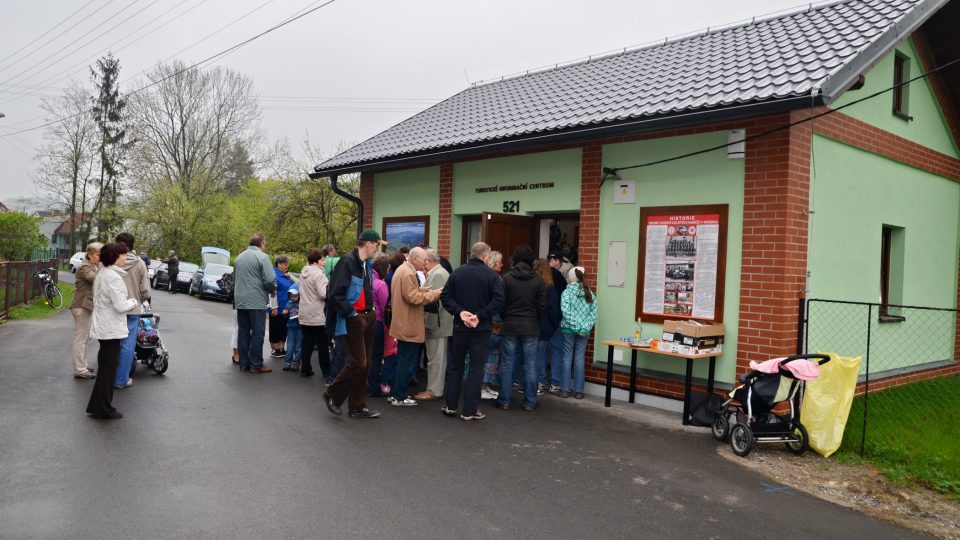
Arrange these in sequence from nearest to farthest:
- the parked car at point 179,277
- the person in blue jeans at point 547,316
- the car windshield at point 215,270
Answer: the person in blue jeans at point 547,316, the car windshield at point 215,270, the parked car at point 179,277

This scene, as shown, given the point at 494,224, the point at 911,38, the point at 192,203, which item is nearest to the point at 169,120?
the point at 192,203

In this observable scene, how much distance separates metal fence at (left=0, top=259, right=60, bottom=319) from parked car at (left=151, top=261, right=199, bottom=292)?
6.44 metres

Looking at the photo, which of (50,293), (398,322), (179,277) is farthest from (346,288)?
(179,277)

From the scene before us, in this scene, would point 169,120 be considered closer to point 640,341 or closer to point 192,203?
point 192,203

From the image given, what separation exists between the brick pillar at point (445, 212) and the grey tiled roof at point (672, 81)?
662 mm

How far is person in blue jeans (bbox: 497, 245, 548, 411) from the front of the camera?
8078mm

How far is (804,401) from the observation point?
6.83 m

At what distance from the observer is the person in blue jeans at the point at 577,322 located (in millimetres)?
8547

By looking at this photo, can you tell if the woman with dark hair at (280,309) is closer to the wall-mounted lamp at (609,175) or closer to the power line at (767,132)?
the wall-mounted lamp at (609,175)

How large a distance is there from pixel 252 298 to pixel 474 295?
149 inches

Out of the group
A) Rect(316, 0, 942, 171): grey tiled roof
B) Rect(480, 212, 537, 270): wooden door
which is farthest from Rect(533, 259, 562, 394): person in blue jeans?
Rect(316, 0, 942, 171): grey tiled roof

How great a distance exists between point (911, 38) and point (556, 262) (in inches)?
248

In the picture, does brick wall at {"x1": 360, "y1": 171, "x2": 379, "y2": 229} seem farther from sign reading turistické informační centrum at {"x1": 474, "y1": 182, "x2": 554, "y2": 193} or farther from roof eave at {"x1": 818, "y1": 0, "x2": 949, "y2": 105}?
roof eave at {"x1": 818, "y1": 0, "x2": 949, "y2": 105}

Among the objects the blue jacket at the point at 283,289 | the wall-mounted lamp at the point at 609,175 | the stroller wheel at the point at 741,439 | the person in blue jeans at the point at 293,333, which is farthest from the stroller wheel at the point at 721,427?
the blue jacket at the point at 283,289
